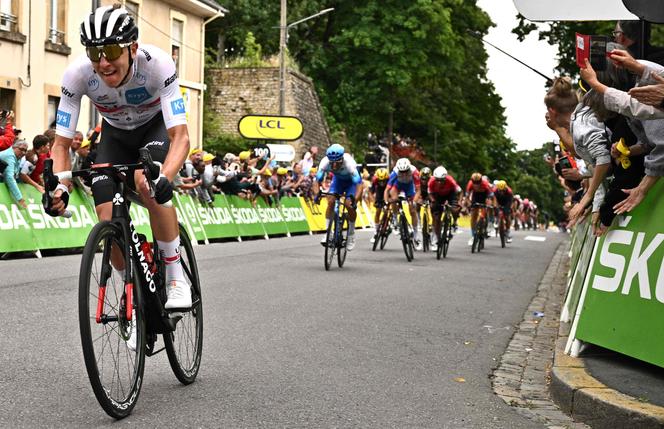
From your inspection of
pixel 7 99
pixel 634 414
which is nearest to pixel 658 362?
pixel 634 414

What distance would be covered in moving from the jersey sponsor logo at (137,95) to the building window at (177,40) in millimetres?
32435

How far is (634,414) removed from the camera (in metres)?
5.36

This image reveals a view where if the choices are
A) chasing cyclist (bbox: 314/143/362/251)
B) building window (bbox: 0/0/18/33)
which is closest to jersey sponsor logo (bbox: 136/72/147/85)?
chasing cyclist (bbox: 314/143/362/251)

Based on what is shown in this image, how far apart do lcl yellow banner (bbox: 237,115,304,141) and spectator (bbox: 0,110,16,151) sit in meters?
24.8

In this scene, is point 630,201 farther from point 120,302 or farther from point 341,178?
point 341,178

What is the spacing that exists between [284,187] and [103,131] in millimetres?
24287

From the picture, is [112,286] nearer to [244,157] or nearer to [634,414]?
[634,414]

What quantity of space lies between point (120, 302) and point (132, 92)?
47.6 inches

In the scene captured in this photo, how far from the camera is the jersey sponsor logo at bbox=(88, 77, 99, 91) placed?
578 centimetres

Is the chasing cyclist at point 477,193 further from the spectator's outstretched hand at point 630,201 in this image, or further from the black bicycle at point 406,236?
the spectator's outstretched hand at point 630,201

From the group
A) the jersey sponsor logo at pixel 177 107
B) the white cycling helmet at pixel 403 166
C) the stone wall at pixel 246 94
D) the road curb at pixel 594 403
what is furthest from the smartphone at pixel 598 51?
the stone wall at pixel 246 94

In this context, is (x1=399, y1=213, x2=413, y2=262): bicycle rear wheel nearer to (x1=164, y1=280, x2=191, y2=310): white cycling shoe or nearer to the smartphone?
the smartphone

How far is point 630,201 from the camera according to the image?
22.5 feet

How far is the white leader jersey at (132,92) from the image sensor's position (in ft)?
19.0
